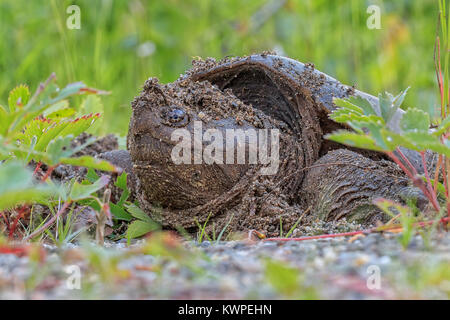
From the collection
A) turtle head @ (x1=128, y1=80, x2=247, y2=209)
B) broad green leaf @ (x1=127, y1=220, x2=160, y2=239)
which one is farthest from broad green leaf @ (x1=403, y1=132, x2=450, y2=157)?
broad green leaf @ (x1=127, y1=220, x2=160, y2=239)

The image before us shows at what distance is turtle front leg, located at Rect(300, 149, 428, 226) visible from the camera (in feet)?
7.21

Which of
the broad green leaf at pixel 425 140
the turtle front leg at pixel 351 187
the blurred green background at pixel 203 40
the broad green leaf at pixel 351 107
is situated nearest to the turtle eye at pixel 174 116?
the turtle front leg at pixel 351 187

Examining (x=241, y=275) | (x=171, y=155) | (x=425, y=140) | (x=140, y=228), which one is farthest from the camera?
(x=140, y=228)

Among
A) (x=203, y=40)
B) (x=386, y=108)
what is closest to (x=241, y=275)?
(x=386, y=108)

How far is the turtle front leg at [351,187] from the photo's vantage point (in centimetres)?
220

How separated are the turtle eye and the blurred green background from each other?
262 cm

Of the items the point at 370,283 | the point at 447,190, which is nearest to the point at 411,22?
the point at 447,190

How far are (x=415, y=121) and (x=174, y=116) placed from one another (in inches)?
36.9

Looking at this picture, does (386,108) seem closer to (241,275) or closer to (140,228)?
(241,275)

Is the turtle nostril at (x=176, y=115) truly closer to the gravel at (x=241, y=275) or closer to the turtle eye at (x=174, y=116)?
the turtle eye at (x=174, y=116)

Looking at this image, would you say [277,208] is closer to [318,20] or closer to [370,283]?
[370,283]

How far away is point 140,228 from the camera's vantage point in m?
2.27

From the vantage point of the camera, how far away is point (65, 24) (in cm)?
402

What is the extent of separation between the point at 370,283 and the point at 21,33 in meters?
5.28
